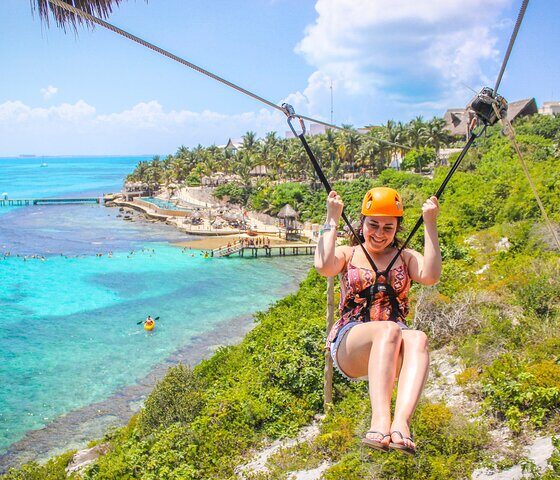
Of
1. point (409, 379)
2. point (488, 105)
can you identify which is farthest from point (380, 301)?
point (488, 105)

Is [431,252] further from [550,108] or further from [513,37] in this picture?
[550,108]

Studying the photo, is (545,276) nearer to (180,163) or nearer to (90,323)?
(90,323)

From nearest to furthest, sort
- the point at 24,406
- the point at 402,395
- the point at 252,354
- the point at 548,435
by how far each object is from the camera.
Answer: the point at 402,395 → the point at 548,435 → the point at 252,354 → the point at 24,406

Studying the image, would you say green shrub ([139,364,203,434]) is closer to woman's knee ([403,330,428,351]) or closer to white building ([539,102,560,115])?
woman's knee ([403,330,428,351])

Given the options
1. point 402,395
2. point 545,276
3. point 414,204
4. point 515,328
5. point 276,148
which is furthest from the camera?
point 276,148

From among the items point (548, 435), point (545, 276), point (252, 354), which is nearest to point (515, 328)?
point (545, 276)

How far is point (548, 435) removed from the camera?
706cm

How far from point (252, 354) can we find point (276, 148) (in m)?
61.7

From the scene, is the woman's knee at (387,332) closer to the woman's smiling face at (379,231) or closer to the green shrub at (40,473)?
the woman's smiling face at (379,231)

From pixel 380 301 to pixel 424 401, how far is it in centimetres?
553

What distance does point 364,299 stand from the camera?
164 inches

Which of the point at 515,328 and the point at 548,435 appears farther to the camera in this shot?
the point at 515,328

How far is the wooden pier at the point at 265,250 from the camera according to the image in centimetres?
4703

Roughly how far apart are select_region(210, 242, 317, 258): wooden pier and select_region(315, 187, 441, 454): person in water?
42.7m
